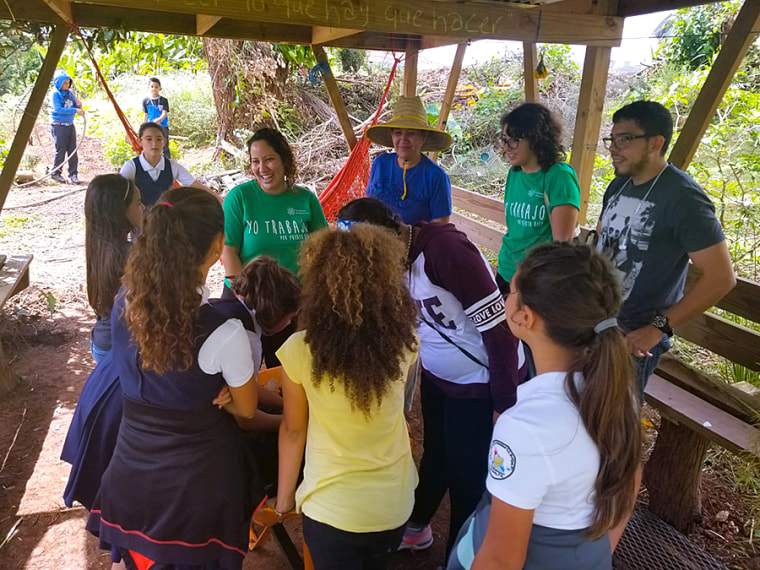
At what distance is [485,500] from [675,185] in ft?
3.65

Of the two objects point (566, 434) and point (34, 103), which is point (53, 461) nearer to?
point (34, 103)

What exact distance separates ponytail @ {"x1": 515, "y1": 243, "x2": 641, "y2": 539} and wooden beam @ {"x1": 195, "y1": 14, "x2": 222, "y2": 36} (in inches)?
97.9

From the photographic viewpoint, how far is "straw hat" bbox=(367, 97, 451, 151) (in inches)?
96.7

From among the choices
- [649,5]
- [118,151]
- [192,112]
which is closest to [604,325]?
[649,5]

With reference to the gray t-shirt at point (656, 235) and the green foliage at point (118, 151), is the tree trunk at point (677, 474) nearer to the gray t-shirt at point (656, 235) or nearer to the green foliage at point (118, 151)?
the gray t-shirt at point (656, 235)

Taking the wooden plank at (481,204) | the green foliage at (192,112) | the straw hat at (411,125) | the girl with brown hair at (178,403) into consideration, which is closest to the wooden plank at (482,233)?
the wooden plank at (481,204)

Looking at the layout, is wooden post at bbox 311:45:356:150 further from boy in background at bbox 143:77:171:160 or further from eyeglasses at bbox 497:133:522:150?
boy in background at bbox 143:77:171:160

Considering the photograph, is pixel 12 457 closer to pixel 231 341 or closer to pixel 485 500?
pixel 231 341

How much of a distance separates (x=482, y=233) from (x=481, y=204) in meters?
0.30

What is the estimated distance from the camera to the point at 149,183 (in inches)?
128

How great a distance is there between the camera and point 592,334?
94cm

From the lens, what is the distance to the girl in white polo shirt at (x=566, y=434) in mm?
854

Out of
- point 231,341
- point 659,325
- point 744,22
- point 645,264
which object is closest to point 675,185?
point 645,264

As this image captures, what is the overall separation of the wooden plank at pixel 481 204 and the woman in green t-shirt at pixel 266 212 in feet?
7.66
